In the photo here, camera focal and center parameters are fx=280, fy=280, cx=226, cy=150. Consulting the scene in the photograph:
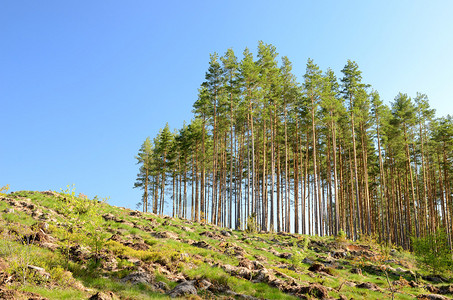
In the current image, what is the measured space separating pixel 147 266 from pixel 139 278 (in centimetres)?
143

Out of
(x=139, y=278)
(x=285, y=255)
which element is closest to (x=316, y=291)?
(x=139, y=278)

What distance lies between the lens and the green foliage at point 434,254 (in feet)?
62.7

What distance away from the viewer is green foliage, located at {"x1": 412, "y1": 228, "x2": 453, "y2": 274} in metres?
19.1

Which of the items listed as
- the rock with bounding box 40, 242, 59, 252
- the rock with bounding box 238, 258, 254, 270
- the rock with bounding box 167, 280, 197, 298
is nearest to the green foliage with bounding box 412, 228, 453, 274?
the rock with bounding box 238, 258, 254, 270

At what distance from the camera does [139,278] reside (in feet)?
33.5

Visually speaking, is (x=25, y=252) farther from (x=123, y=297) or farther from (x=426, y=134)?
(x=426, y=134)

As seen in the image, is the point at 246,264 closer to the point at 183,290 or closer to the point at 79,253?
the point at 183,290

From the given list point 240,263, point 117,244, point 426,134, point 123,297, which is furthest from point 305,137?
point 123,297

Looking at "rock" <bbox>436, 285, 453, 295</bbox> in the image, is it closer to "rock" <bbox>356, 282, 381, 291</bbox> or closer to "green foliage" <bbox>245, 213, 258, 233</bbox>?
"rock" <bbox>356, 282, 381, 291</bbox>

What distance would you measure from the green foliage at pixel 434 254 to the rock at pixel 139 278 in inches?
759

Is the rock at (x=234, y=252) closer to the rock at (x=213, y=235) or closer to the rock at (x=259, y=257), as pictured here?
the rock at (x=259, y=257)

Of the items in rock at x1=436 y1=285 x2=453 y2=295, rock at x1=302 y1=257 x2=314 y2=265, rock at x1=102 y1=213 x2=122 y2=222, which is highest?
rock at x1=102 y1=213 x2=122 y2=222

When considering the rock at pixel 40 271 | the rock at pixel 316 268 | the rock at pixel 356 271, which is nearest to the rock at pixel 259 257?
the rock at pixel 316 268

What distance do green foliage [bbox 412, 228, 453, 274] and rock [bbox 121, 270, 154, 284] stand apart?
63.2 feet
